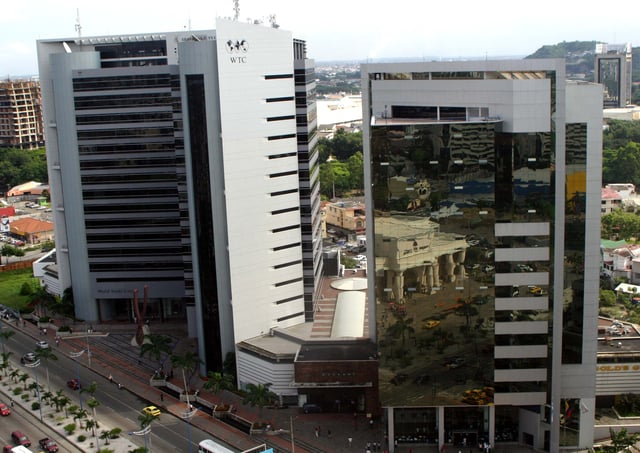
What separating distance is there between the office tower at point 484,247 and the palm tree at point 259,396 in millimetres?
11720

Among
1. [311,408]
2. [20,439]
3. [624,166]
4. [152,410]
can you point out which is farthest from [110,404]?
[624,166]

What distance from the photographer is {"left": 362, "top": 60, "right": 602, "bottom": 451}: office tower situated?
221ft

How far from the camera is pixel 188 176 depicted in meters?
86.6

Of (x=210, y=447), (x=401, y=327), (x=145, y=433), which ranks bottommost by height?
(x=210, y=447)

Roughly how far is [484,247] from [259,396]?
24.7m

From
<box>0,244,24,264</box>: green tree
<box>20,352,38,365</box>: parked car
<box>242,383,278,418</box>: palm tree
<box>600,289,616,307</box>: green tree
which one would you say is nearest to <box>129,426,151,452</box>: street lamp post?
<box>242,383,278,418</box>: palm tree

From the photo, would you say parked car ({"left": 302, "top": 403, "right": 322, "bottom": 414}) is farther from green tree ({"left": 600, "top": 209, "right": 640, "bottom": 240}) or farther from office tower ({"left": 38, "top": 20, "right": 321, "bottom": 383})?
green tree ({"left": 600, "top": 209, "right": 640, "bottom": 240})

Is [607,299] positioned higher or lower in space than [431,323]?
lower

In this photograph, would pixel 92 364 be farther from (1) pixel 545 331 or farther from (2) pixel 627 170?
(2) pixel 627 170

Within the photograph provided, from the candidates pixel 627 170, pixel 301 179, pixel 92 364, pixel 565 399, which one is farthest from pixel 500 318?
pixel 627 170

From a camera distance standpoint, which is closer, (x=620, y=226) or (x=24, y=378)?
(x=24, y=378)

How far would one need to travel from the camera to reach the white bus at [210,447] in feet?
233

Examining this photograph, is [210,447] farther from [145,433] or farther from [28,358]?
[28,358]

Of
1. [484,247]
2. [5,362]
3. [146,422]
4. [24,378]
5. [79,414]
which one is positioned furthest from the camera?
[5,362]
